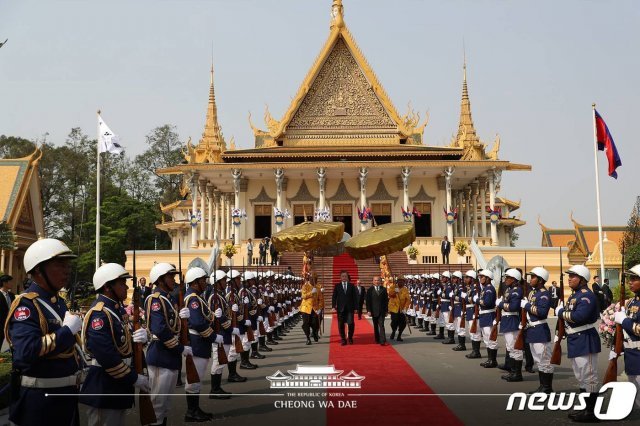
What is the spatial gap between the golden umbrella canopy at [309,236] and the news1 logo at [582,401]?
1062 cm

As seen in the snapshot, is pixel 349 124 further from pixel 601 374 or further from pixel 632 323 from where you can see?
pixel 632 323

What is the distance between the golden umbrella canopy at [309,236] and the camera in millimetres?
19531

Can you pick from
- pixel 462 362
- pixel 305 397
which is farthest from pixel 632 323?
pixel 462 362

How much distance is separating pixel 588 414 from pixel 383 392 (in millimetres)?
2874

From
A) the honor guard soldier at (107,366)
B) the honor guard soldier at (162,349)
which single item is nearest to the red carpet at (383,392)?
the honor guard soldier at (162,349)

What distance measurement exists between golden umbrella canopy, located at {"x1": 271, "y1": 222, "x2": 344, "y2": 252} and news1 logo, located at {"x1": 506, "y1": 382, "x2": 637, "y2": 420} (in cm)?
1062

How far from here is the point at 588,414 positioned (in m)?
7.80

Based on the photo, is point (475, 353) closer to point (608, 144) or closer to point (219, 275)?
point (219, 275)

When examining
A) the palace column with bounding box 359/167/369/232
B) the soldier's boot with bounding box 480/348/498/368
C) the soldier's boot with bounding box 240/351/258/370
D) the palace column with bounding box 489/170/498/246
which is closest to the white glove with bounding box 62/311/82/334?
the soldier's boot with bounding box 240/351/258/370

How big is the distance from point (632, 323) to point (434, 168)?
30958 millimetres

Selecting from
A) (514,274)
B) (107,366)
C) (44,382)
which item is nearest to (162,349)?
(107,366)

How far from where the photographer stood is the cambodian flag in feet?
68.8

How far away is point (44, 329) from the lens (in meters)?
4.68

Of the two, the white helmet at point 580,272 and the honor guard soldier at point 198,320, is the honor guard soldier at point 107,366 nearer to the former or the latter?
the honor guard soldier at point 198,320
